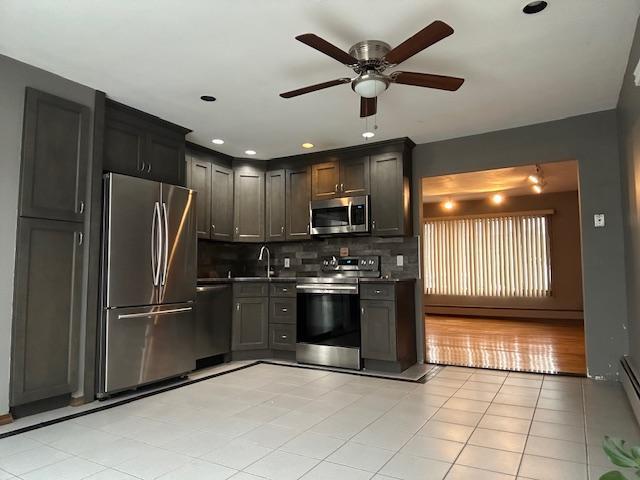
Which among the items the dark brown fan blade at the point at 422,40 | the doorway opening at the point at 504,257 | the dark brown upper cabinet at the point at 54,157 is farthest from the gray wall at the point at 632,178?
the dark brown upper cabinet at the point at 54,157

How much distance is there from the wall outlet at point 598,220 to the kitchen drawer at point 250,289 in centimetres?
349

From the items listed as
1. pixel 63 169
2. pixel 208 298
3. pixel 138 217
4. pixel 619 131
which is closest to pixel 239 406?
pixel 208 298

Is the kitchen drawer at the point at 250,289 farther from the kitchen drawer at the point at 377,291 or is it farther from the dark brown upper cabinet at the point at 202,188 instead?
the kitchen drawer at the point at 377,291

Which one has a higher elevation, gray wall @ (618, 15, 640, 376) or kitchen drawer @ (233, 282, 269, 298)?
gray wall @ (618, 15, 640, 376)

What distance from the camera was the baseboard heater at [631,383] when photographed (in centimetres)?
268

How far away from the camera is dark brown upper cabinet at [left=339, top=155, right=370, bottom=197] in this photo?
4742 mm

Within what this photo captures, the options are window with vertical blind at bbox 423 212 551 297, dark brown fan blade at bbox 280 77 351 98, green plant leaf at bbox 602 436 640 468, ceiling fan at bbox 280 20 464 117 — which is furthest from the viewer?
window with vertical blind at bbox 423 212 551 297

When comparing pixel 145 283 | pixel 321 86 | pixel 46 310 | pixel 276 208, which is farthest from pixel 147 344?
pixel 321 86

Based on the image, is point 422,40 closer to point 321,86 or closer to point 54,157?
point 321,86

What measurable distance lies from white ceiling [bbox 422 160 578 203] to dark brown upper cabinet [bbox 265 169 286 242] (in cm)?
225

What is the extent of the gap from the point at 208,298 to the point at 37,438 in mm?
2005

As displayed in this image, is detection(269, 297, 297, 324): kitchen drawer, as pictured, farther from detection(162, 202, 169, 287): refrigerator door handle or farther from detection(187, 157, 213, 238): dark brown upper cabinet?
detection(162, 202, 169, 287): refrigerator door handle

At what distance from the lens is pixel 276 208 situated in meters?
5.29

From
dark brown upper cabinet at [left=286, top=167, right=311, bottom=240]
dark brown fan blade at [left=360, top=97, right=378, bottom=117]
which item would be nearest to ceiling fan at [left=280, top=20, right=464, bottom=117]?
dark brown fan blade at [left=360, top=97, right=378, bottom=117]
